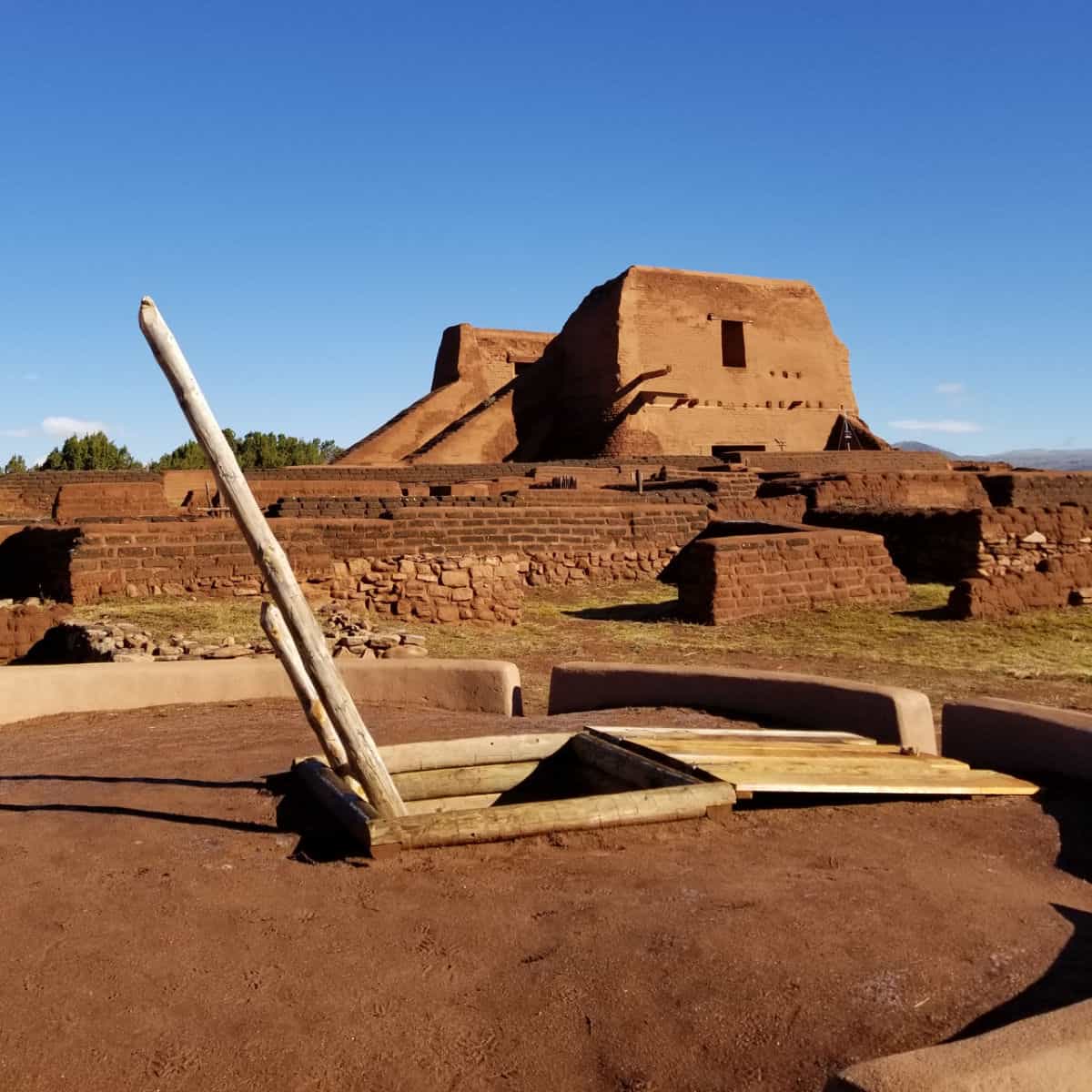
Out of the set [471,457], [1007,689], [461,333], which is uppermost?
[461,333]

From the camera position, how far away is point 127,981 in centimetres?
276

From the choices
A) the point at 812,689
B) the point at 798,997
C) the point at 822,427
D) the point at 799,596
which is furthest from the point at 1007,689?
the point at 822,427

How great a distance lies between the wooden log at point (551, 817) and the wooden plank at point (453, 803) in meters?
0.77

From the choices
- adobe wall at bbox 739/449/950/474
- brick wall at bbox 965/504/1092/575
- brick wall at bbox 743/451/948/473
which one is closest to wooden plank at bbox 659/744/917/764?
brick wall at bbox 965/504/1092/575

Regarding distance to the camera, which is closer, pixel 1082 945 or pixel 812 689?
pixel 1082 945

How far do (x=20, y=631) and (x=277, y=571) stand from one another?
23.6ft

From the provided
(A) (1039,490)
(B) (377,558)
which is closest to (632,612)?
(B) (377,558)

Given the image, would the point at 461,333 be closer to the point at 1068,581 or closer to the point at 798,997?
the point at 1068,581

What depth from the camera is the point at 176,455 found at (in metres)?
46.1

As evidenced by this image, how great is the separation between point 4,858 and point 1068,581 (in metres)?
11.0

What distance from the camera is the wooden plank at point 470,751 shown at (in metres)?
4.77

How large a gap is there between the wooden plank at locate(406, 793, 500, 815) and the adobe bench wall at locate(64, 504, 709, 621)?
7292 millimetres

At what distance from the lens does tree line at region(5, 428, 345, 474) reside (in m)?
41.9

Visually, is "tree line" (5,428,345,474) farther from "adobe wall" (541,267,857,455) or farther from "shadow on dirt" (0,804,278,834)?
"shadow on dirt" (0,804,278,834)
